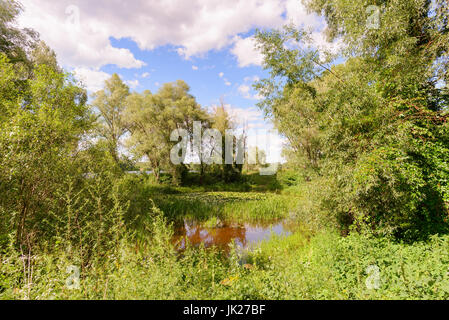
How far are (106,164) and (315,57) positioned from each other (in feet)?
26.8

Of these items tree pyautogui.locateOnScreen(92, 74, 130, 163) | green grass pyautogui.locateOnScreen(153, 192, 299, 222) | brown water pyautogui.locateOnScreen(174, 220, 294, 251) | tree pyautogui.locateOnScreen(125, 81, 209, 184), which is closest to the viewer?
brown water pyautogui.locateOnScreen(174, 220, 294, 251)

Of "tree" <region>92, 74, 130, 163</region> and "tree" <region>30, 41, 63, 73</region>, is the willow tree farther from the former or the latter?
"tree" <region>92, 74, 130, 163</region>

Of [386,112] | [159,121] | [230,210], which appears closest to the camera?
[386,112]

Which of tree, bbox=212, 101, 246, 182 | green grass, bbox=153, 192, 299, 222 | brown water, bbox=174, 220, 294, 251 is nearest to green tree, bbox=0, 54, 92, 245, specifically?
brown water, bbox=174, 220, 294, 251

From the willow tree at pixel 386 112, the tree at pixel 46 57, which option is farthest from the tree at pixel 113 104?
the willow tree at pixel 386 112

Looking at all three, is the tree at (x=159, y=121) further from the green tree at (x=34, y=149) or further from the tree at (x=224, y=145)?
the green tree at (x=34, y=149)

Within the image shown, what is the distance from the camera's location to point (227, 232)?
902 cm

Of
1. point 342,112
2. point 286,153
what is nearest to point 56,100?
point 342,112

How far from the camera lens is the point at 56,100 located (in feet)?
16.6

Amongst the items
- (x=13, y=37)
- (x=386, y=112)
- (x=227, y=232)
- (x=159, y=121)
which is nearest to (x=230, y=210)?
(x=227, y=232)

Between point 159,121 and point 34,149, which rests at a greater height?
point 159,121

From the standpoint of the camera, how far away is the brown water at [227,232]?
8.06 m

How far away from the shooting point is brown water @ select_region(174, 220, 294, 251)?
8062mm

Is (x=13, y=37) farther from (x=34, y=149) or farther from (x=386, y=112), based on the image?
(x=386, y=112)
